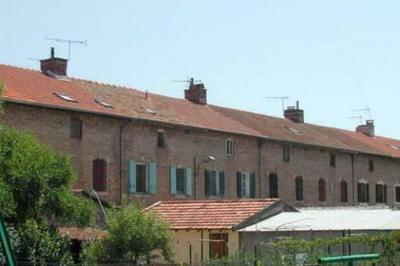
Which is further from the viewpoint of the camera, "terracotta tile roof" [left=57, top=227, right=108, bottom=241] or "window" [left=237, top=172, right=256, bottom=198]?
"window" [left=237, top=172, right=256, bottom=198]

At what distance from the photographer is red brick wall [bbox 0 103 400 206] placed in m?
32.7

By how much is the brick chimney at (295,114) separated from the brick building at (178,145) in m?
0.08

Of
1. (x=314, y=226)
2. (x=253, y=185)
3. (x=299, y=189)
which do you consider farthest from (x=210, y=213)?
(x=299, y=189)

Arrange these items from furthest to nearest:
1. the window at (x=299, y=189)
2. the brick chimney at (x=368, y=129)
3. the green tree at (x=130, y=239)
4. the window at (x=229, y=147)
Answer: the brick chimney at (x=368, y=129) < the window at (x=299, y=189) < the window at (x=229, y=147) < the green tree at (x=130, y=239)

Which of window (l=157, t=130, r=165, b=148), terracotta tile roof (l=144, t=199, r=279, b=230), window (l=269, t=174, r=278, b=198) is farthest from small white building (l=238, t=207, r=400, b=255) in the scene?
window (l=269, t=174, r=278, b=198)

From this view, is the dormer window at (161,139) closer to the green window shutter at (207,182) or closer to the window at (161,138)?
the window at (161,138)

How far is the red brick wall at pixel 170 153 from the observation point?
3266 cm

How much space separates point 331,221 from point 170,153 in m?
10.5

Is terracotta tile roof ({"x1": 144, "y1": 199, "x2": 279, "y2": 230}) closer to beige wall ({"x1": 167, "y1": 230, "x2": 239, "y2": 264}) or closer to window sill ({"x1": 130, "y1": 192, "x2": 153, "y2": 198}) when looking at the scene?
beige wall ({"x1": 167, "y1": 230, "x2": 239, "y2": 264})

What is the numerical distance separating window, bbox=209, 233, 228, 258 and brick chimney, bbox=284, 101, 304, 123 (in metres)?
25.9

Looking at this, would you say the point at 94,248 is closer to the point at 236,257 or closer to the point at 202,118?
the point at 236,257

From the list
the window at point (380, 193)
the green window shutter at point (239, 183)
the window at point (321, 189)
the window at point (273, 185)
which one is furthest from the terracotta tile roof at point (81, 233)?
the window at point (380, 193)

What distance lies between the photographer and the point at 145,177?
36.6m

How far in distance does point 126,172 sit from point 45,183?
11746mm
